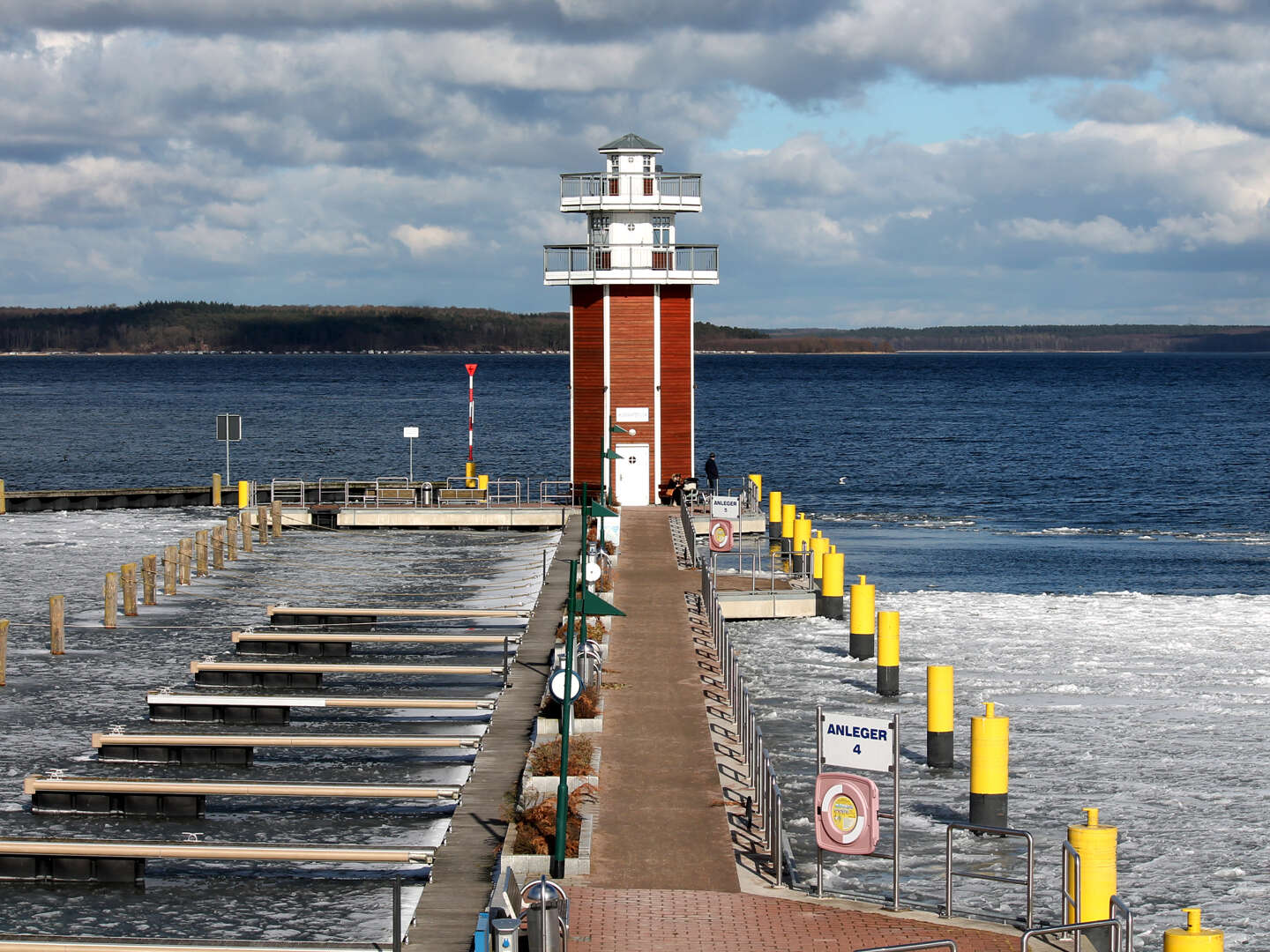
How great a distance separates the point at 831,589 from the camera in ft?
117

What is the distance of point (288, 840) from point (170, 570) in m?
20.6

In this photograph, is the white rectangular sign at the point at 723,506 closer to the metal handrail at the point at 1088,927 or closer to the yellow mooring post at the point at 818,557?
the yellow mooring post at the point at 818,557

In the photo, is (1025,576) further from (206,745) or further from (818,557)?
(206,745)

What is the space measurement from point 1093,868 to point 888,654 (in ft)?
Answer: 43.0

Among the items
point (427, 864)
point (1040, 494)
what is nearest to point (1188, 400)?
point (1040, 494)

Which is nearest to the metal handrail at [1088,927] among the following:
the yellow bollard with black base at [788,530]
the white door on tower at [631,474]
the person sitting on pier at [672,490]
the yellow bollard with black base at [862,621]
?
the yellow bollard with black base at [862,621]

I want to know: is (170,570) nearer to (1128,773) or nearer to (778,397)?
(1128,773)

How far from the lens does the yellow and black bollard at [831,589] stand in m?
35.4

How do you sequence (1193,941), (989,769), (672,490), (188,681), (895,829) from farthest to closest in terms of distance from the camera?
(672,490)
(188,681)
(989,769)
(895,829)
(1193,941)

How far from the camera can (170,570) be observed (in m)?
38.8

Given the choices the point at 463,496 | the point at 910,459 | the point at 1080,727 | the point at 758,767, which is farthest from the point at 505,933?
the point at 910,459

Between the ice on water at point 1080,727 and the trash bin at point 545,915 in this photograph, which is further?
the ice on water at point 1080,727

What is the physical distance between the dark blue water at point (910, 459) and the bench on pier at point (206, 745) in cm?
2427

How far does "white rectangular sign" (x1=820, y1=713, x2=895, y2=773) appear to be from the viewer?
55.0 feet
